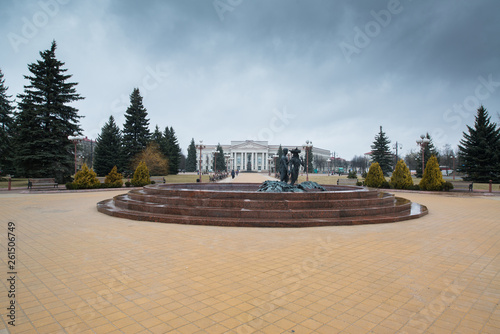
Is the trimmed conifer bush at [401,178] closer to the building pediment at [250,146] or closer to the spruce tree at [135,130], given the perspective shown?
the spruce tree at [135,130]

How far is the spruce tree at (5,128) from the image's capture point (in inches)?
1090

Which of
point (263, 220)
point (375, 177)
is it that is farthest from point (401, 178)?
point (263, 220)

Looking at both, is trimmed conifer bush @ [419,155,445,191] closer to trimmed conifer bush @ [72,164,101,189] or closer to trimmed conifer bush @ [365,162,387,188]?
trimmed conifer bush @ [365,162,387,188]

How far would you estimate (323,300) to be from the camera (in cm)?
316

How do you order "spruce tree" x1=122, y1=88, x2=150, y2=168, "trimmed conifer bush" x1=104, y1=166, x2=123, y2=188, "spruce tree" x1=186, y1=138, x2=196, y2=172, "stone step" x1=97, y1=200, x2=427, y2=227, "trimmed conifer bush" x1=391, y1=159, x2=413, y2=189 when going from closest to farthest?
"stone step" x1=97, y1=200, x2=427, y2=227 → "trimmed conifer bush" x1=391, y1=159, x2=413, y2=189 → "trimmed conifer bush" x1=104, y1=166, x2=123, y2=188 → "spruce tree" x1=122, y1=88, x2=150, y2=168 → "spruce tree" x1=186, y1=138, x2=196, y2=172

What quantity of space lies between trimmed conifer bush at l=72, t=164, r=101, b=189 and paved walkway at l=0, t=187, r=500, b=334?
44.2 ft

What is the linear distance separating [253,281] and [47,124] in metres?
27.8

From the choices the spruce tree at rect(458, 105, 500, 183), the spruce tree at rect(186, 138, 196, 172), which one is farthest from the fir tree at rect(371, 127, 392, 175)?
the spruce tree at rect(186, 138, 196, 172)

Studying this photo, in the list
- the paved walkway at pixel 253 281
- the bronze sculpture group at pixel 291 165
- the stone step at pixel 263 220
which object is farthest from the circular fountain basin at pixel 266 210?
the bronze sculpture group at pixel 291 165

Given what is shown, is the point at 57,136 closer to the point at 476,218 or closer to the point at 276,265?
the point at 276,265

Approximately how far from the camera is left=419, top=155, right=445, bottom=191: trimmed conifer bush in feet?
61.0

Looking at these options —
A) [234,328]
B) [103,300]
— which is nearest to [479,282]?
[234,328]

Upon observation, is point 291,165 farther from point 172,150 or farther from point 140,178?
point 172,150

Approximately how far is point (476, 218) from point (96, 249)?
10.6 meters
